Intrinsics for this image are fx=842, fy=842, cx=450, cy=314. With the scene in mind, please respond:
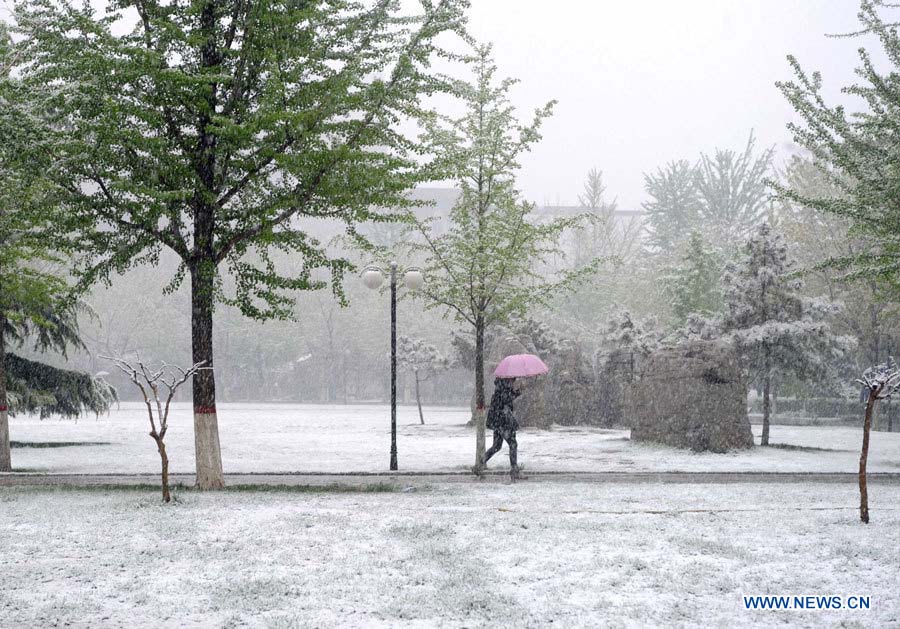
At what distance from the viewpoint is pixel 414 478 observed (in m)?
16.3

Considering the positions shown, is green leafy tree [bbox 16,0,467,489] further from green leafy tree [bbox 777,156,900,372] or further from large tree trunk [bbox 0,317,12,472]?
green leafy tree [bbox 777,156,900,372]

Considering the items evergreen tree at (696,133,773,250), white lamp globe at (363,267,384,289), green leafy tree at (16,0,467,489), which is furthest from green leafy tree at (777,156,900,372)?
green leafy tree at (16,0,467,489)

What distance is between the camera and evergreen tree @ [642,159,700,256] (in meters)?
60.3

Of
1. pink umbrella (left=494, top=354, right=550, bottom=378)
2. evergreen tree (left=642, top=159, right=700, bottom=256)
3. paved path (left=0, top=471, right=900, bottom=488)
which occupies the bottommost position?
paved path (left=0, top=471, right=900, bottom=488)

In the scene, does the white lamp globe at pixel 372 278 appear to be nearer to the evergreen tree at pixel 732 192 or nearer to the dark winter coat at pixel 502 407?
the dark winter coat at pixel 502 407

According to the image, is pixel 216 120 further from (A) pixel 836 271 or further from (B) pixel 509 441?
(A) pixel 836 271

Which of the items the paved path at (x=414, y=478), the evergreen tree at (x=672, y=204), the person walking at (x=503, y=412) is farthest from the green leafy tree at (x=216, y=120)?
the evergreen tree at (x=672, y=204)

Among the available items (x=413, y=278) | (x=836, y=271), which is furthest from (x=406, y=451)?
(x=836, y=271)

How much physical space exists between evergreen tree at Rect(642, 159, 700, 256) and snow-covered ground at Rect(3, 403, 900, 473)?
1039 inches

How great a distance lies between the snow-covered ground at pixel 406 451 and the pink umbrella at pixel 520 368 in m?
3.16

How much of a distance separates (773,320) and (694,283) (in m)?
14.0

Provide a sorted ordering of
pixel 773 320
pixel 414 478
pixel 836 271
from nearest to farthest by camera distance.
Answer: pixel 414 478, pixel 773 320, pixel 836 271

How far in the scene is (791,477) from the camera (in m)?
16.4

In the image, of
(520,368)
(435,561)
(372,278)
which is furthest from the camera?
(372,278)
